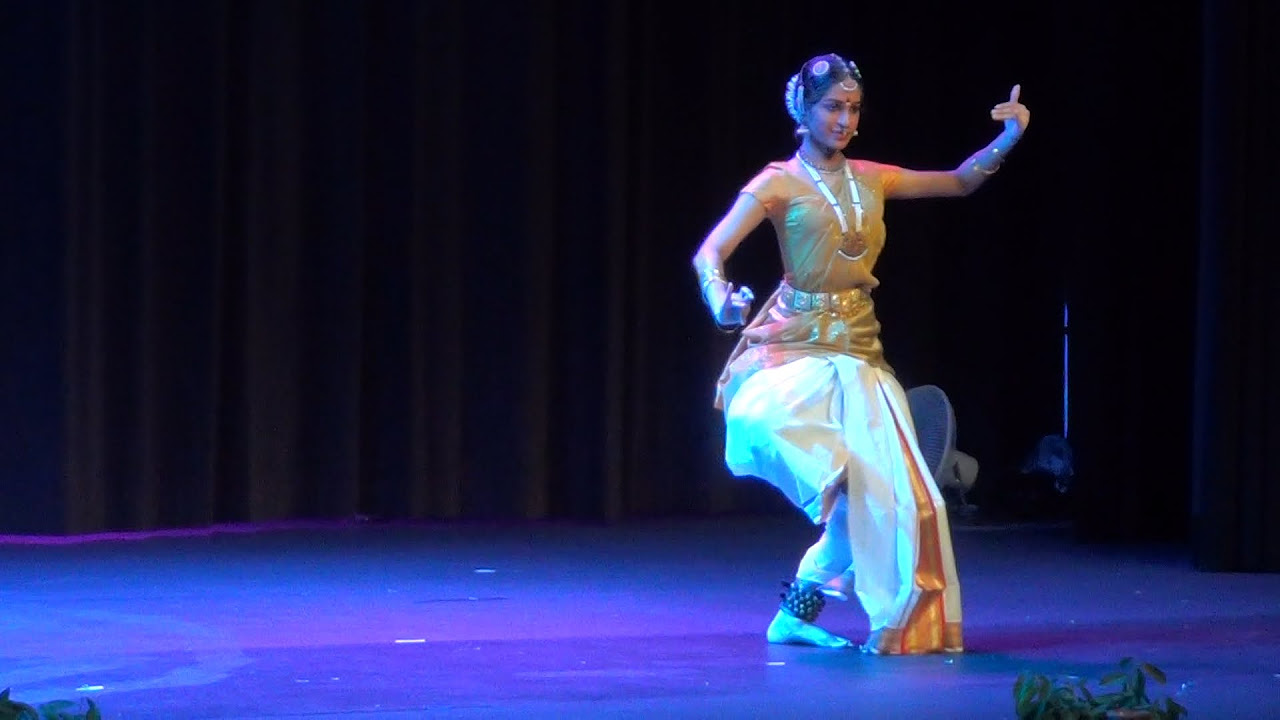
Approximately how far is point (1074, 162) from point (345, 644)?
4.30m

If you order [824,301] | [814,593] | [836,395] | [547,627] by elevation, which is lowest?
[547,627]

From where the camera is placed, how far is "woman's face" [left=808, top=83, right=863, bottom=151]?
451 cm

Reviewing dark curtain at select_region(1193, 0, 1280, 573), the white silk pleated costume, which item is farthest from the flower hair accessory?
dark curtain at select_region(1193, 0, 1280, 573)

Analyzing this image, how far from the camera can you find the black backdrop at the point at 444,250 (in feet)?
22.3

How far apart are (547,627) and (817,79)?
154 centimetres

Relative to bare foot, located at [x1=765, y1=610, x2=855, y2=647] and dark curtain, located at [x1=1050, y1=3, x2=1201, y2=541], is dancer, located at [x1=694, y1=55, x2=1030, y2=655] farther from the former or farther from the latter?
dark curtain, located at [x1=1050, y1=3, x2=1201, y2=541]

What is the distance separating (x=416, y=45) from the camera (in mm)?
7523

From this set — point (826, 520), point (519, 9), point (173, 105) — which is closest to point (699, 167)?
point (519, 9)

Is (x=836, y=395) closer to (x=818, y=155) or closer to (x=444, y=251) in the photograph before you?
(x=818, y=155)

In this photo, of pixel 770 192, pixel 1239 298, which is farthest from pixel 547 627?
pixel 1239 298

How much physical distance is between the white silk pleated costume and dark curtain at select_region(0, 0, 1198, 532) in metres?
3.10

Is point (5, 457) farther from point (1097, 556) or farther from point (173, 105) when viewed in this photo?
point (1097, 556)

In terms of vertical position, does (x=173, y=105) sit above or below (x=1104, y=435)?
above

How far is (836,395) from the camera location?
4.45 m
